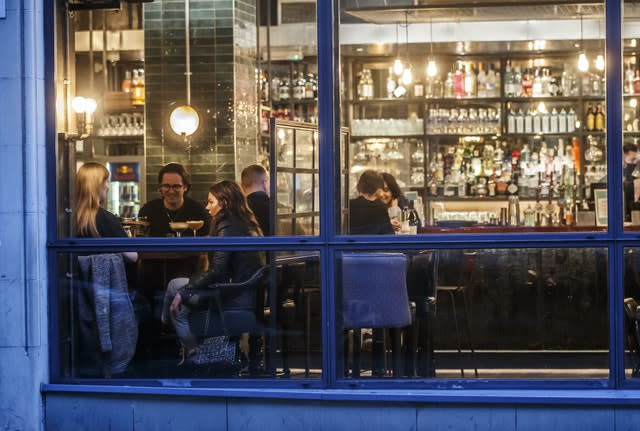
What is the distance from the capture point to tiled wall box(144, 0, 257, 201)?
1121 centimetres

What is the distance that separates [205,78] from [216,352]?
5.48 metres

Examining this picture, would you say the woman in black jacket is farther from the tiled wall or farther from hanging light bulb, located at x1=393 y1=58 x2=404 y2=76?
hanging light bulb, located at x1=393 y1=58 x2=404 y2=76

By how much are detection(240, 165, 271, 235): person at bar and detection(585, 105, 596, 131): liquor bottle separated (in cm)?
550

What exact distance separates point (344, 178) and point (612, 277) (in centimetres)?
179

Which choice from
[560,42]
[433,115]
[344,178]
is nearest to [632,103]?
[560,42]

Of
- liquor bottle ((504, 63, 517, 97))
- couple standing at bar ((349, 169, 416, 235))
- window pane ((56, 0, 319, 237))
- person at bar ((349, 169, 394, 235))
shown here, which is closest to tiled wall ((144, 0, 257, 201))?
window pane ((56, 0, 319, 237))

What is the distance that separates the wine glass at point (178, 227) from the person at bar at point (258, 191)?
484mm

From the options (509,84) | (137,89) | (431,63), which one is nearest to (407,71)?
(431,63)

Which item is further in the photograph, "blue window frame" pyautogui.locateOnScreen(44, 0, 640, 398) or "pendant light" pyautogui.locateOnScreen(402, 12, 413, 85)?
"pendant light" pyautogui.locateOnScreen(402, 12, 413, 85)

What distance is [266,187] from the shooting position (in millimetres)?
7152

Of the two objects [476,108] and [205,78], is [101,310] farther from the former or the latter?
[476,108]

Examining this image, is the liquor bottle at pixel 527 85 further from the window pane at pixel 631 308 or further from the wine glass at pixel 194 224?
the window pane at pixel 631 308

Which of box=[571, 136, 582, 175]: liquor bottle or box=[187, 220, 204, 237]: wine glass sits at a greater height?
box=[571, 136, 582, 175]: liquor bottle

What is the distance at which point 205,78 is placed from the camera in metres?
11.3
